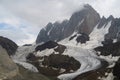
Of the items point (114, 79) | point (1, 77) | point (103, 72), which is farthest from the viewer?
point (103, 72)

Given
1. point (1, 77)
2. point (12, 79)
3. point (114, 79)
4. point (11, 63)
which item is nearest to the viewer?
point (1, 77)

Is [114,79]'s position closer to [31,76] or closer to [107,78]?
[107,78]

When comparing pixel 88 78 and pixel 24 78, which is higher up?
pixel 88 78

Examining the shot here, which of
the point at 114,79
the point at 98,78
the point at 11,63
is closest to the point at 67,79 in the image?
the point at 98,78

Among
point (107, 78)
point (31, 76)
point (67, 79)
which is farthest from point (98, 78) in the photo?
point (31, 76)

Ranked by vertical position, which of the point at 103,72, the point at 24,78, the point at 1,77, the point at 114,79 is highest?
the point at 103,72

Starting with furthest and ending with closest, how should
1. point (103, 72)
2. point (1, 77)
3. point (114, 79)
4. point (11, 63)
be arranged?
point (103, 72) < point (114, 79) < point (11, 63) < point (1, 77)

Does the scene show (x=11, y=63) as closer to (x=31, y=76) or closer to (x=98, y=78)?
(x=31, y=76)

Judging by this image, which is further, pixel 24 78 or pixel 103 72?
pixel 103 72

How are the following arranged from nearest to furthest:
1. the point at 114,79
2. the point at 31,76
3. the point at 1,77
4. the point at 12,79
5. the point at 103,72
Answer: the point at 1,77
the point at 12,79
the point at 31,76
the point at 114,79
the point at 103,72
